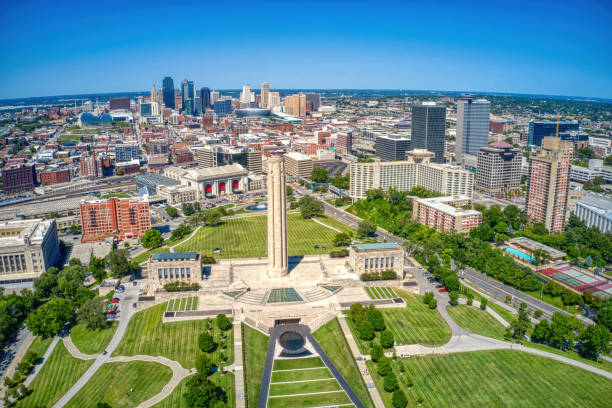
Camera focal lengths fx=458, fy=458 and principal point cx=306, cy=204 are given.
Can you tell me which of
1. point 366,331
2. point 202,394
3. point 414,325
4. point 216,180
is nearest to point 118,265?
point 202,394

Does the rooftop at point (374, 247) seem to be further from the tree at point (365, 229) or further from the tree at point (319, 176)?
the tree at point (319, 176)

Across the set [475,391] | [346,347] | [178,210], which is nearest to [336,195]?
[178,210]

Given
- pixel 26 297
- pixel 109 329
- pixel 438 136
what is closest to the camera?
pixel 109 329

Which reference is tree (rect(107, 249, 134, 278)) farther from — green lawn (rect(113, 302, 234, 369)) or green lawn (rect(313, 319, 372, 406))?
green lawn (rect(313, 319, 372, 406))

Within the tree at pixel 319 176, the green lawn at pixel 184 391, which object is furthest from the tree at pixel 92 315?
the tree at pixel 319 176

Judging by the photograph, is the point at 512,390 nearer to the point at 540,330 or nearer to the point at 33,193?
the point at 540,330
